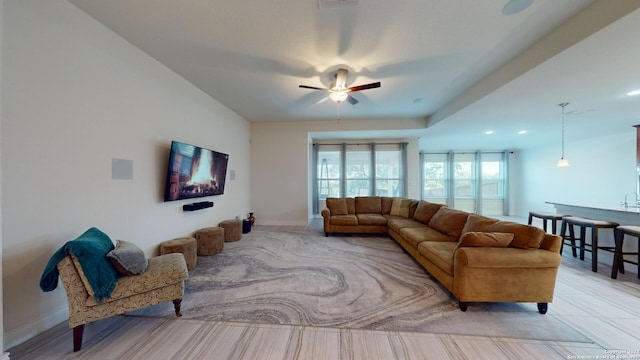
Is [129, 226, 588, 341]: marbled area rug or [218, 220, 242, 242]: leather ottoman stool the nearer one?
[129, 226, 588, 341]: marbled area rug

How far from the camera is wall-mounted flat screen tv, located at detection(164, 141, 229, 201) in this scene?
3127 millimetres

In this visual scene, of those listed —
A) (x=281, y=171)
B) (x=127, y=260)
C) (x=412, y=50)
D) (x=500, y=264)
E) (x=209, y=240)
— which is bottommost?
(x=209, y=240)

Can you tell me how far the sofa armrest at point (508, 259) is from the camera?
6.79 feet

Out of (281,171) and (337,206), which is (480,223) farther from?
(281,171)

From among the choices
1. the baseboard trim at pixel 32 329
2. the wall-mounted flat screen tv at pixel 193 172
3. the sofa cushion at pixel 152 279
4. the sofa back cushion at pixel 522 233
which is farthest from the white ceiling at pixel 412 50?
the baseboard trim at pixel 32 329

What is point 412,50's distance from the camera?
2701mm

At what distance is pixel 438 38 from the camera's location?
8.11ft

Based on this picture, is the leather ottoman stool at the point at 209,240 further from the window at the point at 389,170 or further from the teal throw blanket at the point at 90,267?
the window at the point at 389,170

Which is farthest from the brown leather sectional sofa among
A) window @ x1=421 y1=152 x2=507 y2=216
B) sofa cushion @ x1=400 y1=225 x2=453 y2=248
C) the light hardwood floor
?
window @ x1=421 y1=152 x2=507 y2=216

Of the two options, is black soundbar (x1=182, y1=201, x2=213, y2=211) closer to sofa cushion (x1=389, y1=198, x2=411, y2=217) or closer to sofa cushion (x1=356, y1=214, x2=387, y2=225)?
sofa cushion (x1=356, y1=214, x2=387, y2=225)

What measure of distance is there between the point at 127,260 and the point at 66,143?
1270mm

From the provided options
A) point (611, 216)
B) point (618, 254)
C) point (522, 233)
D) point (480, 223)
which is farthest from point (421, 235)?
point (611, 216)

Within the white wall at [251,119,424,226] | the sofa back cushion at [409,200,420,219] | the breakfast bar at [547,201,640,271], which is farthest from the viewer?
the white wall at [251,119,424,226]

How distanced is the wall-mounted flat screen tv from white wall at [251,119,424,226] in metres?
1.72
